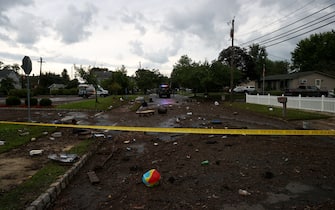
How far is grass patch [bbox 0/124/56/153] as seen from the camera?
7.39 m

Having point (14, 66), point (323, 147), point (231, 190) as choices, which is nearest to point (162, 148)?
point (231, 190)

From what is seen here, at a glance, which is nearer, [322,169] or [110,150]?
[322,169]

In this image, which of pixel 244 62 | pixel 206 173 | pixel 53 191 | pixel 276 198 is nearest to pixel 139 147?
pixel 206 173

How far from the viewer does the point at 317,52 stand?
6016 cm

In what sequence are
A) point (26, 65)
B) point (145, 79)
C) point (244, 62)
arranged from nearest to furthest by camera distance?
1. point (26, 65)
2. point (244, 62)
3. point (145, 79)

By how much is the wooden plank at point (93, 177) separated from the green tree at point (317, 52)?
199ft

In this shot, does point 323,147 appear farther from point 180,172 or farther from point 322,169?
point 180,172

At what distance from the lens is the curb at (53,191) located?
3834mm

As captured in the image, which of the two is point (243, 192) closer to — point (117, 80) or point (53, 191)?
point (53, 191)

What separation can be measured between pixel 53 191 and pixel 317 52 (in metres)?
68.7

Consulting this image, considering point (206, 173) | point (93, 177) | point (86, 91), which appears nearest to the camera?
point (93, 177)

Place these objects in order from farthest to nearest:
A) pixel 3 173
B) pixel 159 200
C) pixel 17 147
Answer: pixel 17 147, pixel 3 173, pixel 159 200

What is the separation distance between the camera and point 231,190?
14.7ft

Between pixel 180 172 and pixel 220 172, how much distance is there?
2.78 feet
